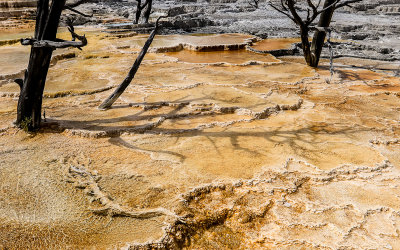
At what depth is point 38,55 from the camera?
8.48 ft

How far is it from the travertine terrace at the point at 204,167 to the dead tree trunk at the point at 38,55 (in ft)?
0.57

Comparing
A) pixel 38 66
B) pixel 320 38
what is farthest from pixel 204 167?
pixel 320 38

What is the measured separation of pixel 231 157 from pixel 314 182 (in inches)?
25.2

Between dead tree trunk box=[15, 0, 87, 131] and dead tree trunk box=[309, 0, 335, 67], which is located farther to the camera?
dead tree trunk box=[309, 0, 335, 67]

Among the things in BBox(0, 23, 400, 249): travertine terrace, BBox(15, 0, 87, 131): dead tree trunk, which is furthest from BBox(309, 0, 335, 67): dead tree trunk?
BBox(15, 0, 87, 131): dead tree trunk

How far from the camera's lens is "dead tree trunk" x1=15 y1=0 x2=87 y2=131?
8.06 feet

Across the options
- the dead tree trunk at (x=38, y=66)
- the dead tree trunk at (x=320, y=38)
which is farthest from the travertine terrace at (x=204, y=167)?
the dead tree trunk at (x=320, y=38)

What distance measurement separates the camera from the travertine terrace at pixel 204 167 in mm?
1691

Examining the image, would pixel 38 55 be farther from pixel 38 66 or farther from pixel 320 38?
pixel 320 38

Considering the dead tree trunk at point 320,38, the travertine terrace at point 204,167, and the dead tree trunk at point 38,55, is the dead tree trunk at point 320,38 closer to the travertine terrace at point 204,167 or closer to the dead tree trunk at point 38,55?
the travertine terrace at point 204,167

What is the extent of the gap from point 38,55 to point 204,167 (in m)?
1.72

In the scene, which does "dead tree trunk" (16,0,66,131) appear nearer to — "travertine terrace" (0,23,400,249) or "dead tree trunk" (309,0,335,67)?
"travertine terrace" (0,23,400,249)

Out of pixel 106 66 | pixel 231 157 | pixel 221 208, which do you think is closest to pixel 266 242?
pixel 221 208

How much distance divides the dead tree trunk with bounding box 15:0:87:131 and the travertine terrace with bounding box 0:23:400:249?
0.57 ft
